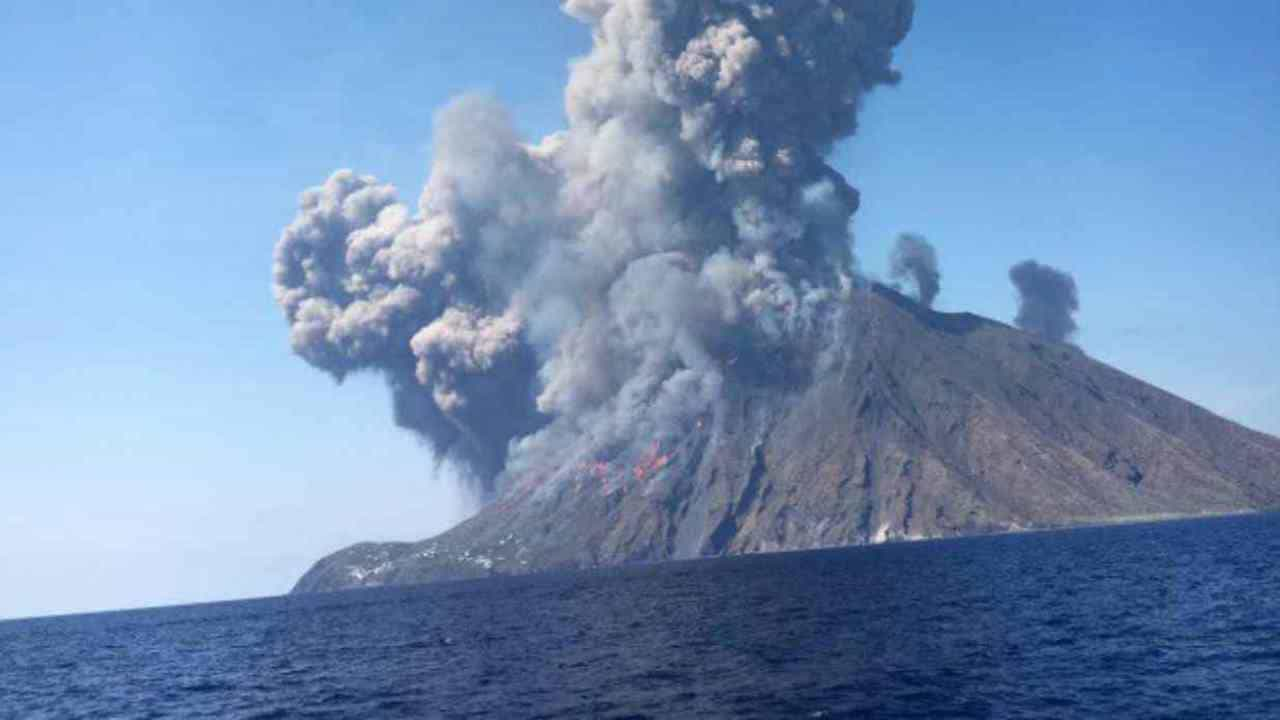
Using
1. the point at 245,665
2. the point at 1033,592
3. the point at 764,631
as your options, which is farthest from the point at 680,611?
the point at 245,665

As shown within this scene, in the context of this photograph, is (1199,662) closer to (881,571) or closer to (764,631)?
(764,631)

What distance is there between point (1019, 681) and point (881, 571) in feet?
339

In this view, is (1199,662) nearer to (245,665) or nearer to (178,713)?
(178,713)

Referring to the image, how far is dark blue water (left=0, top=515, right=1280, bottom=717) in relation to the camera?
54.0 metres

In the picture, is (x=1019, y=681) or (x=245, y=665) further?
(x=245, y=665)

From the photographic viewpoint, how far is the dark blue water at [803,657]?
5403 centimetres

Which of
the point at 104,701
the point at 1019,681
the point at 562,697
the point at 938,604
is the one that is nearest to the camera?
the point at 1019,681

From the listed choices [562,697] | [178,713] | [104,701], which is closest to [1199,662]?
[562,697]

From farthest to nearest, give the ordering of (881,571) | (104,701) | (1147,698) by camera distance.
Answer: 1. (881,571)
2. (104,701)
3. (1147,698)

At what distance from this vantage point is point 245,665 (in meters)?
110

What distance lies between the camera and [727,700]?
5681cm

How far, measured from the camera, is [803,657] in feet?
230

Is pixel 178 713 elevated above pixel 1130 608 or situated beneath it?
situated beneath

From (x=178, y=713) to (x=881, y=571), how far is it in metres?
107
